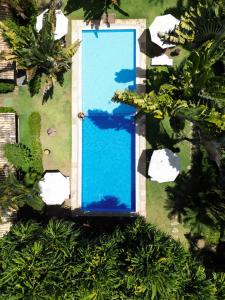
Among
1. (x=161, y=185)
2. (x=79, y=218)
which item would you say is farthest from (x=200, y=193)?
(x=79, y=218)

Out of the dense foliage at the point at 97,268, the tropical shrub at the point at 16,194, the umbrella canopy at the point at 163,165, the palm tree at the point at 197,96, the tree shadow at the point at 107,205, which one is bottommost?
the dense foliage at the point at 97,268

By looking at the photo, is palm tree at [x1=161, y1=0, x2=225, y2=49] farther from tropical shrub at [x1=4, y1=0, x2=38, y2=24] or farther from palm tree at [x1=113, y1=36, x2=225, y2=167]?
tropical shrub at [x1=4, y1=0, x2=38, y2=24]

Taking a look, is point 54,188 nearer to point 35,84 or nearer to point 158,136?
point 35,84

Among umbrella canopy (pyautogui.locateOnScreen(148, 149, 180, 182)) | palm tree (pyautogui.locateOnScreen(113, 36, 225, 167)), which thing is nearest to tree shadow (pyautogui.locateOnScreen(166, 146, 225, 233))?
umbrella canopy (pyautogui.locateOnScreen(148, 149, 180, 182))

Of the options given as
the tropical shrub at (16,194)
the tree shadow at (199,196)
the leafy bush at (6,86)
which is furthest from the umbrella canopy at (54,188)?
the tree shadow at (199,196)

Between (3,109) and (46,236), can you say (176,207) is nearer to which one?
(46,236)

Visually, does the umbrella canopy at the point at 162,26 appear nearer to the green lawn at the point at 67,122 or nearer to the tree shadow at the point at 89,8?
the green lawn at the point at 67,122

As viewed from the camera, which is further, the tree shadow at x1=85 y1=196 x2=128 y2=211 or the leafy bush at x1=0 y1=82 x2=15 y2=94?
the tree shadow at x1=85 y1=196 x2=128 y2=211
